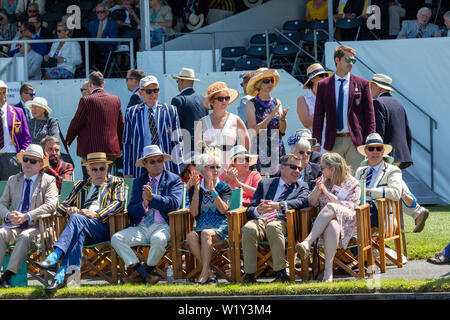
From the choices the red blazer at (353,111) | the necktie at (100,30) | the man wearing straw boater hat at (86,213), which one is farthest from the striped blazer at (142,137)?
the necktie at (100,30)

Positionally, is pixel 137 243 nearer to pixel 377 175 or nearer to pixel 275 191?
pixel 275 191

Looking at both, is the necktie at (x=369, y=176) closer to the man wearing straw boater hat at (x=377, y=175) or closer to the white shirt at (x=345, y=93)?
the man wearing straw boater hat at (x=377, y=175)

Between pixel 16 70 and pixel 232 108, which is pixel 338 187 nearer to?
pixel 232 108

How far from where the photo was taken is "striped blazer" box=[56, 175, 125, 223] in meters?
8.52

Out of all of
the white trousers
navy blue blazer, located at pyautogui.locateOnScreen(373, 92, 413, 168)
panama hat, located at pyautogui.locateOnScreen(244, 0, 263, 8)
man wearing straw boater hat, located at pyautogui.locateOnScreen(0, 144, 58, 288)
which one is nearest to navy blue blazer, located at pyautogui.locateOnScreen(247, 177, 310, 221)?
the white trousers

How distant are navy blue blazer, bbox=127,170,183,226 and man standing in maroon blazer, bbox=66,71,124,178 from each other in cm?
152

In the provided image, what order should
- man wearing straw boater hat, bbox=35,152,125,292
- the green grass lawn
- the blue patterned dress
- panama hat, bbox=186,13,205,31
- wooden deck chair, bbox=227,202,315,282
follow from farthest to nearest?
panama hat, bbox=186,13,205,31, the green grass lawn, the blue patterned dress, man wearing straw boater hat, bbox=35,152,125,292, wooden deck chair, bbox=227,202,315,282

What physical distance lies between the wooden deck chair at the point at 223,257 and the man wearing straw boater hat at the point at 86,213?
0.77 meters

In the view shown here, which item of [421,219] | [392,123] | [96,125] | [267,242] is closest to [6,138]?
[96,125]

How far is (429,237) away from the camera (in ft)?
31.5

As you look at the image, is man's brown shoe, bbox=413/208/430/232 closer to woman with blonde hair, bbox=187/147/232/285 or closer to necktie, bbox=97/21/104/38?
woman with blonde hair, bbox=187/147/232/285

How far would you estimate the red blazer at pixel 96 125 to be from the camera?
32.8ft

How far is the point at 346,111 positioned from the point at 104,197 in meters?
2.67
